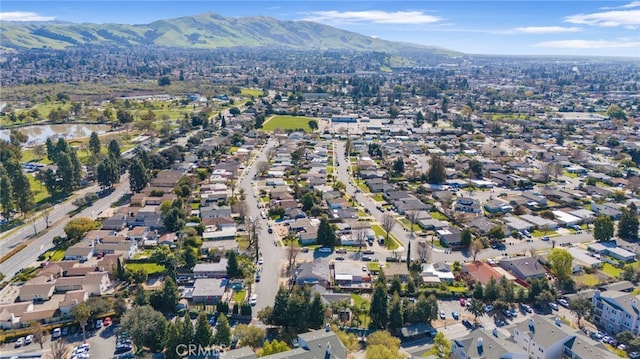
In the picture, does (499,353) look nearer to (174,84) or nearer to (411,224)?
(411,224)

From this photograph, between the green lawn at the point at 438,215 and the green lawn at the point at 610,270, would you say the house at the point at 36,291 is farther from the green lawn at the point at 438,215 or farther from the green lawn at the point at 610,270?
the green lawn at the point at 610,270

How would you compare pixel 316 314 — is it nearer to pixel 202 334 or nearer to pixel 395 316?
pixel 395 316

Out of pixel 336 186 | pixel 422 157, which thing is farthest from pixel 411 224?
pixel 422 157

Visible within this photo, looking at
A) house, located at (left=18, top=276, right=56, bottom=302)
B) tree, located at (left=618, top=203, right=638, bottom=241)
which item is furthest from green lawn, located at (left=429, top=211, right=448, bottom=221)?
house, located at (left=18, top=276, right=56, bottom=302)

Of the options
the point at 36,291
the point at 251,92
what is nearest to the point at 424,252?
the point at 36,291

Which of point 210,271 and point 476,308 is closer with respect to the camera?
point 476,308

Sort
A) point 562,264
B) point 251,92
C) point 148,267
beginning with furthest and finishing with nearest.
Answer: point 251,92 < point 148,267 < point 562,264
